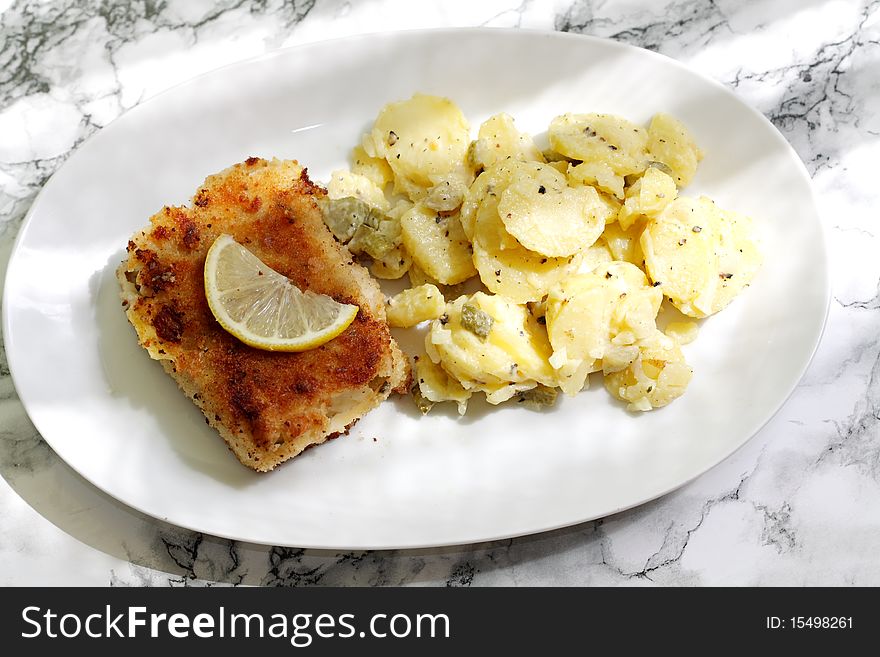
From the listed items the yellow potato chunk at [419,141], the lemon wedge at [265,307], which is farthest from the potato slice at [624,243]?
the lemon wedge at [265,307]

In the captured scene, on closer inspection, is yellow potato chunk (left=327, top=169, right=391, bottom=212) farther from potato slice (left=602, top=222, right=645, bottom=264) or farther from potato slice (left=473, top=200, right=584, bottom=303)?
potato slice (left=602, top=222, right=645, bottom=264)

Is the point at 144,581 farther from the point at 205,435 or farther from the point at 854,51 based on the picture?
the point at 854,51

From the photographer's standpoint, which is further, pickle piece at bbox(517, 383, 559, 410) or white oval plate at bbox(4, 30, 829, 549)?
pickle piece at bbox(517, 383, 559, 410)

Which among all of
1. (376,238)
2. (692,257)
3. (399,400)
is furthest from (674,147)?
(399,400)

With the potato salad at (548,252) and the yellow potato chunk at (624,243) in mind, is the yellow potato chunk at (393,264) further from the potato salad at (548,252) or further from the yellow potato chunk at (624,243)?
the yellow potato chunk at (624,243)

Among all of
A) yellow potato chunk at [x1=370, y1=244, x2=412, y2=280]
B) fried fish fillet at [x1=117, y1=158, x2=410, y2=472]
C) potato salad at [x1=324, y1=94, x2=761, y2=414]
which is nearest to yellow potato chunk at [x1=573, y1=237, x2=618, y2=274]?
potato salad at [x1=324, y1=94, x2=761, y2=414]

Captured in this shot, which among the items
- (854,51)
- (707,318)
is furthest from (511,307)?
(854,51)

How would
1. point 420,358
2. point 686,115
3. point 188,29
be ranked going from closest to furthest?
point 420,358 → point 686,115 → point 188,29
